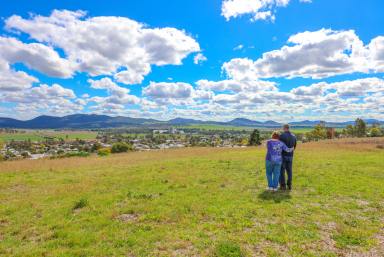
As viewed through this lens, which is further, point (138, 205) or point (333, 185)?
point (333, 185)

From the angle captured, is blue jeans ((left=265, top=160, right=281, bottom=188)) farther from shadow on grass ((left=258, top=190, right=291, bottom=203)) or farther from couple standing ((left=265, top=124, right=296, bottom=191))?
shadow on grass ((left=258, top=190, right=291, bottom=203))

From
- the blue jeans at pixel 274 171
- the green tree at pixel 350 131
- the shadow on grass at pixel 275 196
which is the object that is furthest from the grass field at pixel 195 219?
the green tree at pixel 350 131

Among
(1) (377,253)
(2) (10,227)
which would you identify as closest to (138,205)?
(2) (10,227)

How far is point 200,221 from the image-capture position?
8250 millimetres

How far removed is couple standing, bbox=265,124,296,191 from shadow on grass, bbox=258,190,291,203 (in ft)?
1.51

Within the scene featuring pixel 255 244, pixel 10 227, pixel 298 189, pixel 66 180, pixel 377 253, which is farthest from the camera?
pixel 66 180

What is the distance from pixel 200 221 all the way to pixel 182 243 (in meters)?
1.68

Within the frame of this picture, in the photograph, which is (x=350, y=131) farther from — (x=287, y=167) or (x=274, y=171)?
(x=274, y=171)

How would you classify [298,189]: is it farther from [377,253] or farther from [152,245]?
[152,245]

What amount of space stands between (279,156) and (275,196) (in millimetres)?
1834

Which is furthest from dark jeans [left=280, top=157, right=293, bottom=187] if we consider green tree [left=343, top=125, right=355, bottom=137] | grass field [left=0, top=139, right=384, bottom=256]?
green tree [left=343, top=125, right=355, bottom=137]

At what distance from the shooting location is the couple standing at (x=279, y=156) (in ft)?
38.7

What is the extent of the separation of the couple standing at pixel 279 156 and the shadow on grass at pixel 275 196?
46cm

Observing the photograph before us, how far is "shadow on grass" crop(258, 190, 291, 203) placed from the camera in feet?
34.7
